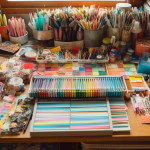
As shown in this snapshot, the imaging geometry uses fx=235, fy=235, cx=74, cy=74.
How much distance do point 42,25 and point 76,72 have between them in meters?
0.40

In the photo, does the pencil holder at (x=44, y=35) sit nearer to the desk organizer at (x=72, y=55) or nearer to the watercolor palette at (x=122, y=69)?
the desk organizer at (x=72, y=55)

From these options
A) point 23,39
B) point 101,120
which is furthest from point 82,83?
point 23,39

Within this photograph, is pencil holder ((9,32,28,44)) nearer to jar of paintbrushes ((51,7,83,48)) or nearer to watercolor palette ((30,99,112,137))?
Answer: jar of paintbrushes ((51,7,83,48))

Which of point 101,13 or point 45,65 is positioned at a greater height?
point 101,13

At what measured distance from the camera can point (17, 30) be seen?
4.95ft

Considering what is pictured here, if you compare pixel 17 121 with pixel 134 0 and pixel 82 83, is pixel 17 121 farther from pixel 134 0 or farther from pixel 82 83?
pixel 134 0

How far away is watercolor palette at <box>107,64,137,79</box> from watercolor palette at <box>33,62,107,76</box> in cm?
4

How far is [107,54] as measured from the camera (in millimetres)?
1409

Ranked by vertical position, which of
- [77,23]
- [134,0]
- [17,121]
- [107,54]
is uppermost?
[134,0]

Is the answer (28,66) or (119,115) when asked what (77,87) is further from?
(28,66)

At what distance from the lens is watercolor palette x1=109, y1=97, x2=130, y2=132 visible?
3.22 feet

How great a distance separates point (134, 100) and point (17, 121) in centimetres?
55

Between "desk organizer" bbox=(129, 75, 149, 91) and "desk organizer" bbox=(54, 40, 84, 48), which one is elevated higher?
"desk organizer" bbox=(54, 40, 84, 48)

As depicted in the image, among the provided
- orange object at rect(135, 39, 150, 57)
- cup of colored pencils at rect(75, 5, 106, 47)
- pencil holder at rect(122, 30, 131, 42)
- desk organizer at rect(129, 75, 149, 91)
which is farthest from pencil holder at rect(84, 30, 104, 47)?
desk organizer at rect(129, 75, 149, 91)
